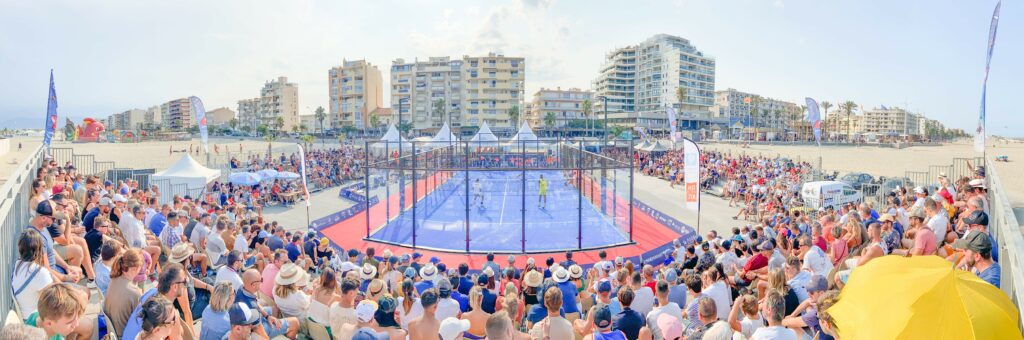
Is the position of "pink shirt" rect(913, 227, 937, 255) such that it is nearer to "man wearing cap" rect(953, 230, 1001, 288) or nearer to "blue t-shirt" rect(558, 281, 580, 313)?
"man wearing cap" rect(953, 230, 1001, 288)

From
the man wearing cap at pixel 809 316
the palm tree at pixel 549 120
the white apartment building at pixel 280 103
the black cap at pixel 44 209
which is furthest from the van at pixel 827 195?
the white apartment building at pixel 280 103

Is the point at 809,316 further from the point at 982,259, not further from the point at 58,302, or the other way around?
the point at 58,302

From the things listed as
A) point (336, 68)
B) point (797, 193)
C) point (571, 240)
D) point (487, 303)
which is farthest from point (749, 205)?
point (336, 68)

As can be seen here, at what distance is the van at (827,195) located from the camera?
21.0 m

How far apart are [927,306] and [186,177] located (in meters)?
22.7

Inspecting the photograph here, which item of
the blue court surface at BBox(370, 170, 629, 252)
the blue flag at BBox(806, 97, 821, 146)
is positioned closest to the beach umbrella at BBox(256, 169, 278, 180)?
the blue court surface at BBox(370, 170, 629, 252)

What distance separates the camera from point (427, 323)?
503 cm

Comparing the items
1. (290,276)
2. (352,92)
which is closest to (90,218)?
(290,276)

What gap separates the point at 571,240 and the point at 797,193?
47.9ft

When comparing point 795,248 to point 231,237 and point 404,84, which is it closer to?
point 231,237

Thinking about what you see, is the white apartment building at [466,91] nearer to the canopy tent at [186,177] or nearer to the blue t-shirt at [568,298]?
the canopy tent at [186,177]

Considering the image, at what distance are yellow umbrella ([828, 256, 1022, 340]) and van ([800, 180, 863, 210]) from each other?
19648 millimetres

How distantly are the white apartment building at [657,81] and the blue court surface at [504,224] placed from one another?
319 feet

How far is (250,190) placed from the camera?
2495 cm
